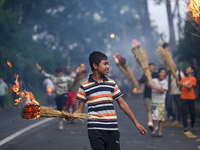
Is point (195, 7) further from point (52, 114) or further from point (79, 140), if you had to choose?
point (79, 140)

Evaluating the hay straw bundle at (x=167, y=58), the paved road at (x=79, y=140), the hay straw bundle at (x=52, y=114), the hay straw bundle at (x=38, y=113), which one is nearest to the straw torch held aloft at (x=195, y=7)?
the paved road at (x=79, y=140)

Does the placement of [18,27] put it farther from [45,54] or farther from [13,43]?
[45,54]

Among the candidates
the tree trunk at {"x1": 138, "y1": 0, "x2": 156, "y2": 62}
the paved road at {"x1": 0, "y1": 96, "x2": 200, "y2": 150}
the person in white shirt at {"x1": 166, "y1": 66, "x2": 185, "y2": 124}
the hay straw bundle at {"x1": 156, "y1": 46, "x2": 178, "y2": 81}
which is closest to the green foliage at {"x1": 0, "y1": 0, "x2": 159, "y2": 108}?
the tree trunk at {"x1": 138, "y1": 0, "x2": 156, "y2": 62}

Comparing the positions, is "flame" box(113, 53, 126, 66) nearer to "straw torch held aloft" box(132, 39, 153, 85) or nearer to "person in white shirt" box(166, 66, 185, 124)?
"straw torch held aloft" box(132, 39, 153, 85)

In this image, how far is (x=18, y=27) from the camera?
19172mm

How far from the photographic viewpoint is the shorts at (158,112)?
7.52 m

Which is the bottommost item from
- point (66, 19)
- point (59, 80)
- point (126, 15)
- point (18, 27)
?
point (59, 80)

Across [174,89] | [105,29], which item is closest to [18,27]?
[174,89]

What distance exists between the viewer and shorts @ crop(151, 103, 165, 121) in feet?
24.7

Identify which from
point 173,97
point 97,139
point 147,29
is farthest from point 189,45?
point 147,29

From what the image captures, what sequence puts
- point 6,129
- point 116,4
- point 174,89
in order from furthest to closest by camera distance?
point 116,4
point 174,89
point 6,129

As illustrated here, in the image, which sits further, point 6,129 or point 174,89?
point 174,89

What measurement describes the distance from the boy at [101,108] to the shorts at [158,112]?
157 inches

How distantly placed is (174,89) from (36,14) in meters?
17.7
